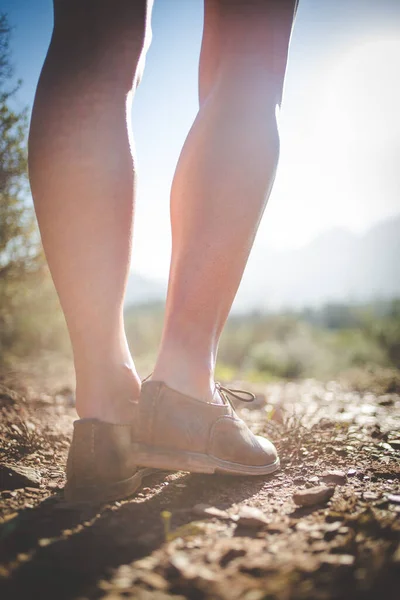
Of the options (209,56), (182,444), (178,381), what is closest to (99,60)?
(209,56)

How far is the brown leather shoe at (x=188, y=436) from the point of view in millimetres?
1051

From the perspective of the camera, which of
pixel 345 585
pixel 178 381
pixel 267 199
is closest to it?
pixel 345 585

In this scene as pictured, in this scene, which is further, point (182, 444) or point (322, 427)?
point (322, 427)

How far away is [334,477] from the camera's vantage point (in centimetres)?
120

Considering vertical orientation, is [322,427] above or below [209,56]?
below

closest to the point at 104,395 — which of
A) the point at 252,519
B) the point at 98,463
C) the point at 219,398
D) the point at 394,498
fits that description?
the point at 98,463

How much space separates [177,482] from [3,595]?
0.64 m

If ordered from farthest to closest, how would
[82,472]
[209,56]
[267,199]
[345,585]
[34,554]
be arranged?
[209,56] → [267,199] → [82,472] → [34,554] → [345,585]

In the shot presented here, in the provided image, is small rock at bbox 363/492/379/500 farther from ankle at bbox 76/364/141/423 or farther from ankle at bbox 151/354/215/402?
ankle at bbox 76/364/141/423

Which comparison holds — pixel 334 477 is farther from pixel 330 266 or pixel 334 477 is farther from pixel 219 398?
pixel 330 266

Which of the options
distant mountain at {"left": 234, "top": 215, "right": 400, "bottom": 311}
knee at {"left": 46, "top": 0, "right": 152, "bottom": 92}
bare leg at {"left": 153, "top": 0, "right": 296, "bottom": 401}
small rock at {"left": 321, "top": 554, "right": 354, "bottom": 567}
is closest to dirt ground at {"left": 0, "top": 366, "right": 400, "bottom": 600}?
small rock at {"left": 321, "top": 554, "right": 354, "bottom": 567}

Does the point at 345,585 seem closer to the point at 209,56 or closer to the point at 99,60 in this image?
the point at 99,60

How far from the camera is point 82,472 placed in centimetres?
102

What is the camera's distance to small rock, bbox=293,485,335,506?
997 millimetres
